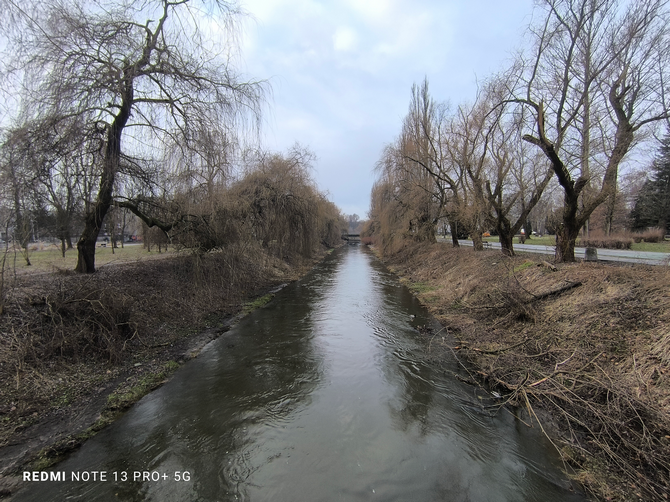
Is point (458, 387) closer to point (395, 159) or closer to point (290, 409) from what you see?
point (290, 409)

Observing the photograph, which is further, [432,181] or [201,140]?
[432,181]

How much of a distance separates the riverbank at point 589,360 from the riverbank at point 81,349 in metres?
5.91

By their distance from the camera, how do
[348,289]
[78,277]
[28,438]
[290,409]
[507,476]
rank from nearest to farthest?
[507,476] → [28,438] → [290,409] → [78,277] → [348,289]

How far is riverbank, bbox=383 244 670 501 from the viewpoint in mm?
3361

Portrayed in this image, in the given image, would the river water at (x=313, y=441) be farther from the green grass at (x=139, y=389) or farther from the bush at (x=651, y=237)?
the bush at (x=651, y=237)

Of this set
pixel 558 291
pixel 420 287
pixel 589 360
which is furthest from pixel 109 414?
pixel 420 287

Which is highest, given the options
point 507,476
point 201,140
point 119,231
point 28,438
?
point 201,140

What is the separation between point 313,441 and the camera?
4.11m

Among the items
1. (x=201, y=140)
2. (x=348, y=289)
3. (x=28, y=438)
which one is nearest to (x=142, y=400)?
(x=28, y=438)

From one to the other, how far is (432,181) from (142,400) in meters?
19.0

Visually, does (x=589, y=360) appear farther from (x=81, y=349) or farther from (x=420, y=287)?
(x=420, y=287)

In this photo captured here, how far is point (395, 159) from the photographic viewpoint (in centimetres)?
2175

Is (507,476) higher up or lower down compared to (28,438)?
lower down

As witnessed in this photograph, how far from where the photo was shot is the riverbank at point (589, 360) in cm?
336
